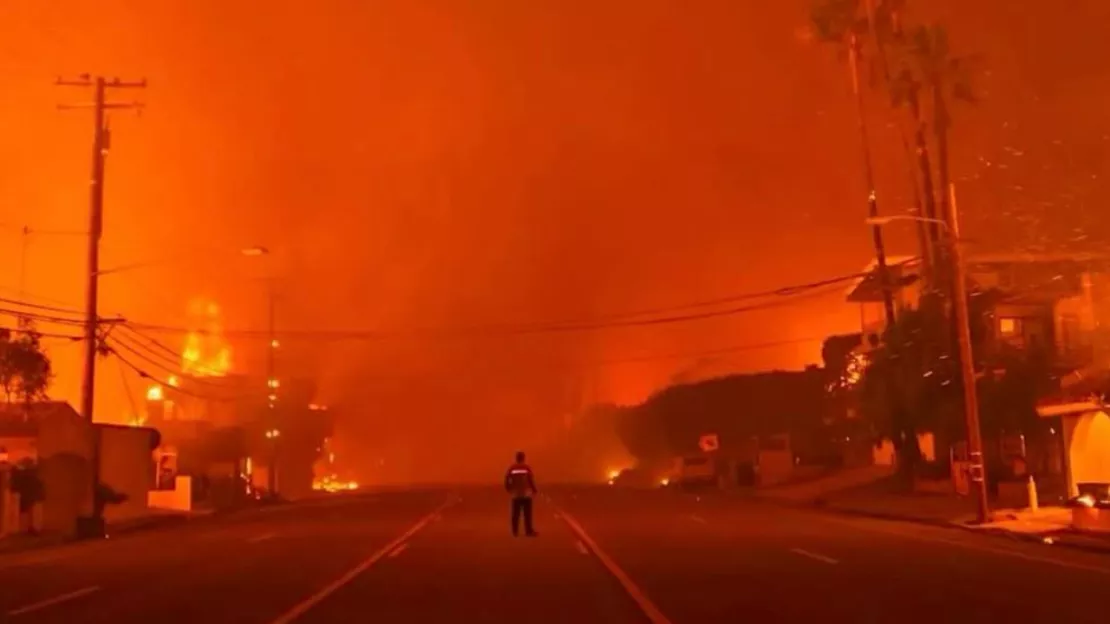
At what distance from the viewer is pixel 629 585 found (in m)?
17.2

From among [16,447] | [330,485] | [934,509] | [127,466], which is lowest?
[934,509]

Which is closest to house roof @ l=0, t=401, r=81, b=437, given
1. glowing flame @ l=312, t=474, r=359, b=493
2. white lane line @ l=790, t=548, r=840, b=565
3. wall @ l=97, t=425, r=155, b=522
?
wall @ l=97, t=425, r=155, b=522

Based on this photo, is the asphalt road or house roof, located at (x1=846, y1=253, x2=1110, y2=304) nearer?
the asphalt road

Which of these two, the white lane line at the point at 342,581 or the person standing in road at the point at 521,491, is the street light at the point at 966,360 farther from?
the white lane line at the point at 342,581

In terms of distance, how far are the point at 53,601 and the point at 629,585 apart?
739cm

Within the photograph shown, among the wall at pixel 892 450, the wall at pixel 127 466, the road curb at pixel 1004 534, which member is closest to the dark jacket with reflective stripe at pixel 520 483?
the road curb at pixel 1004 534

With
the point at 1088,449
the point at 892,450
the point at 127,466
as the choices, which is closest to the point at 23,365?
the point at 127,466

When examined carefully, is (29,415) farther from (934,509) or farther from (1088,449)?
(1088,449)

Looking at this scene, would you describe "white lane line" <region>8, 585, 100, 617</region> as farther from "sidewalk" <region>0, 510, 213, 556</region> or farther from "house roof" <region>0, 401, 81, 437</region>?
"house roof" <region>0, 401, 81, 437</region>

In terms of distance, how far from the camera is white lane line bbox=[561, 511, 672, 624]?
13.8m

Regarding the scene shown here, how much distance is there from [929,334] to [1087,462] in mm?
9310

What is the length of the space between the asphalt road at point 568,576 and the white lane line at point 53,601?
0.04m

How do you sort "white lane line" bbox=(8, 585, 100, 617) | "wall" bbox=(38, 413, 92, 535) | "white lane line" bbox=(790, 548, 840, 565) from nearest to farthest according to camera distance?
"white lane line" bbox=(8, 585, 100, 617)
"white lane line" bbox=(790, 548, 840, 565)
"wall" bbox=(38, 413, 92, 535)

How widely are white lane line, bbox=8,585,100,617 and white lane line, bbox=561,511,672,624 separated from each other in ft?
23.5
